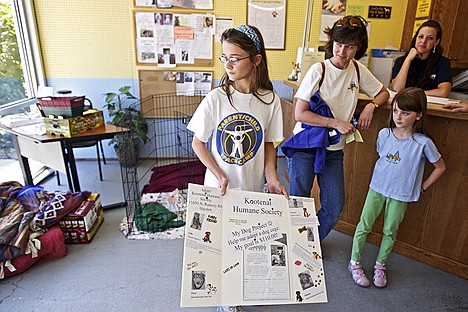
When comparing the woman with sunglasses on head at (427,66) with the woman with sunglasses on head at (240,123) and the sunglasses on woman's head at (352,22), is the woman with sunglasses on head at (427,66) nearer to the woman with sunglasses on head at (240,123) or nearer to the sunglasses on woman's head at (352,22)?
the sunglasses on woman's head at (352,22)

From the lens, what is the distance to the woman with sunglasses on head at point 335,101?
5.18 ft

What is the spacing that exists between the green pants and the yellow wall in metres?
2.24

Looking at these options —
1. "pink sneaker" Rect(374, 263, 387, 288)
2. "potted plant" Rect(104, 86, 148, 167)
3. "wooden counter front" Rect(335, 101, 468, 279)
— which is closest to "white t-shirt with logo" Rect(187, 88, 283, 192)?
"wooden counter front" Rect(335, 101, 468, 279)

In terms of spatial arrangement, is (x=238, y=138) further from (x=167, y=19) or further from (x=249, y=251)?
(x=167, y=19)

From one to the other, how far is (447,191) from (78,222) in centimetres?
244

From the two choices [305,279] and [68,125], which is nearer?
[305,279]

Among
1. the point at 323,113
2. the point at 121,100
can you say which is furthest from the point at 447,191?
the point at 121,100

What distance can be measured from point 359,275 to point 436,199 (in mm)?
681

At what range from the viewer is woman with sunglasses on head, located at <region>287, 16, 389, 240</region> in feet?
5.18

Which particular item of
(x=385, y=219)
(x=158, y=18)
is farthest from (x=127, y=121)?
(x=385, y=219)

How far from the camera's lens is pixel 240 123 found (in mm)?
1300

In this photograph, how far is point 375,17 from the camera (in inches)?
140

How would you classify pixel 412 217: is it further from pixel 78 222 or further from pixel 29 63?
pixel 29 63

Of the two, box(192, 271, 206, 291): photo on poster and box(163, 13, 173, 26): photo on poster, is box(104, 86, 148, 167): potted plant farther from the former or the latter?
box(192, 271, 206, 291): photo on poster
